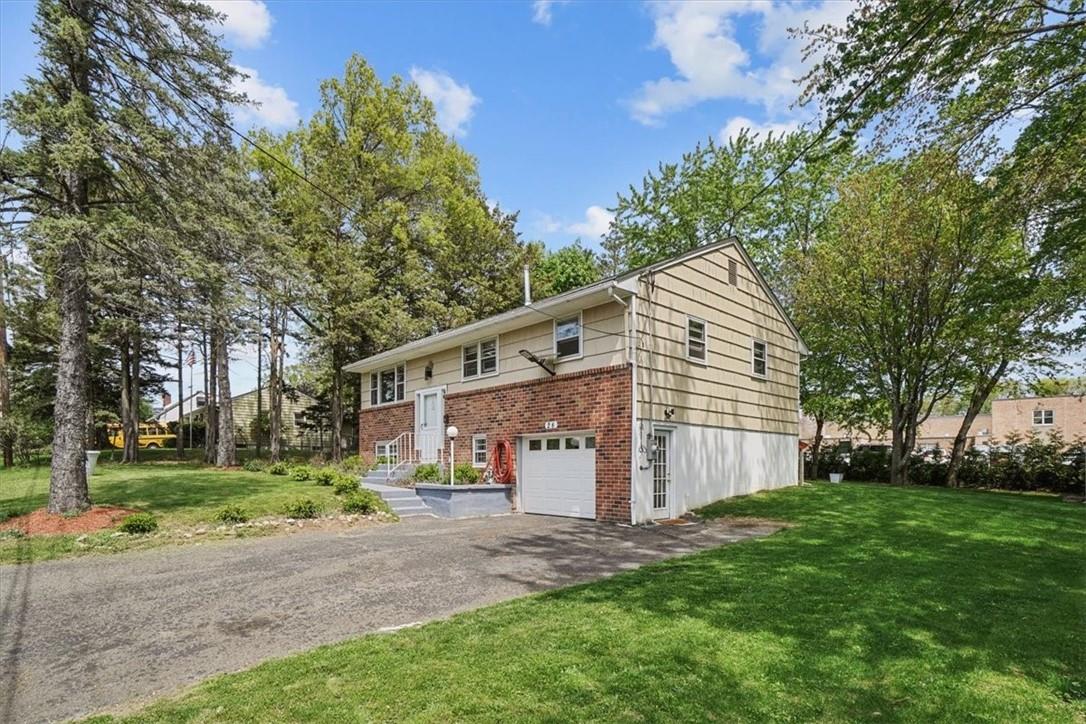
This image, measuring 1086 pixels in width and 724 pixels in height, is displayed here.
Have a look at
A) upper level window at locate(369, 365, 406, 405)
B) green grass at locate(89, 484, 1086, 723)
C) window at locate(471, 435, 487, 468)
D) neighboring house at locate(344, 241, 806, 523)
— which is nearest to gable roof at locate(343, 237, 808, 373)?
neighboring house at locate(344, 241, 806, 523)

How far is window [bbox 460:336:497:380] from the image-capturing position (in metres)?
15.5

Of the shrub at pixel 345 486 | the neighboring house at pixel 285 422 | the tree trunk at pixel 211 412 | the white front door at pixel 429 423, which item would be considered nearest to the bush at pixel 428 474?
the shrub at pixel 345 486

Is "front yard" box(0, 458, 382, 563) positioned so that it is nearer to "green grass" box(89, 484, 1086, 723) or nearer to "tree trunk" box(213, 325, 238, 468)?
"tree trunk" box(213, 325, 238, 468)

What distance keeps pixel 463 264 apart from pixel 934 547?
69.9 feet

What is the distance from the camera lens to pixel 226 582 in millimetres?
7223

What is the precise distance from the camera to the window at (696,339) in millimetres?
13547

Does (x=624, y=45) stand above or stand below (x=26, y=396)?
above

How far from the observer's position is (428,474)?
48.5 feet

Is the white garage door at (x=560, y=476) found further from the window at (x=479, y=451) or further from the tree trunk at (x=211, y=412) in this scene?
the tree trunk at (x=211, y=412)

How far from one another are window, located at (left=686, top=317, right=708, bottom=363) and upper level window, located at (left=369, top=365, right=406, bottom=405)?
9.85 m

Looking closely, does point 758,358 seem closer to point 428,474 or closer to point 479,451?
point 479,451

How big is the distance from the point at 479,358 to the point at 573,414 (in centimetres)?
400

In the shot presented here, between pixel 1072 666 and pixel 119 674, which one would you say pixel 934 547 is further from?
pixel 119 674

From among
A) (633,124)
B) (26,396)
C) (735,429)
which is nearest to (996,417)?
(735,429)
